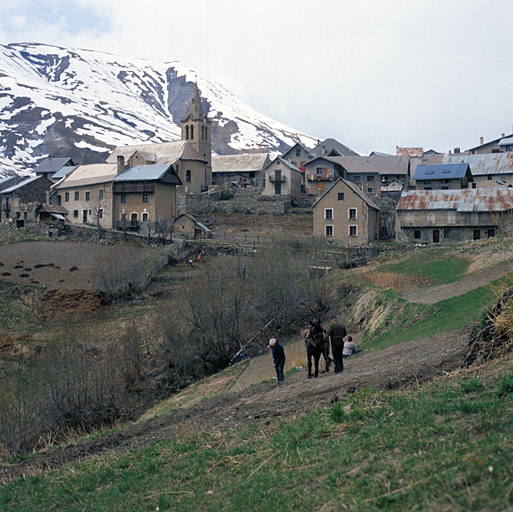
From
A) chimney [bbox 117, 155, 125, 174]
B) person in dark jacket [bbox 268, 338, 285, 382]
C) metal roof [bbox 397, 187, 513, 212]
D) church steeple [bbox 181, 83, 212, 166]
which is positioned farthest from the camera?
church steeple [bbox 181, 83, 212, 166]

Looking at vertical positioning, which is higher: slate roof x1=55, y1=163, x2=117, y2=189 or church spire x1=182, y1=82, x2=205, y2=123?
church spire x1=182, y1=82, x2=205, y2=123

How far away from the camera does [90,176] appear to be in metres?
83.3

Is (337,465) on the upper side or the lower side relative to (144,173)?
lower

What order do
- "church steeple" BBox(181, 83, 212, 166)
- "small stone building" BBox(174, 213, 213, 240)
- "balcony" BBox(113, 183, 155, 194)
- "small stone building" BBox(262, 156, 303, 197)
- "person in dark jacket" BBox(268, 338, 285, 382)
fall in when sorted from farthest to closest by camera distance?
"church steeple" BBox(181, 83, 212, 166) < "small stone building" BBox(262, 156, 303, 197) < "balcony" BBox(113, 183, 155, 194) < "small stone building" BBox(174, 213, 213, 240) < "person in dark jacket" BBox(268, 338, 285, 382)

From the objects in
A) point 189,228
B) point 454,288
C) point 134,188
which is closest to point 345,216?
point 189,228

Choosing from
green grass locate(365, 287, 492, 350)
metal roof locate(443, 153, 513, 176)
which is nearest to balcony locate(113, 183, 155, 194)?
metal roof locate(443, 153, 513, 176)

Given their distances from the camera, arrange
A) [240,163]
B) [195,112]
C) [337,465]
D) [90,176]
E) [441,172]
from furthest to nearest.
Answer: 1. [240,163]
2. [195,112]
3. [90,176]
4. [441,172]
5. [337,465]

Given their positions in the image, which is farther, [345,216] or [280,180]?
[280,180]

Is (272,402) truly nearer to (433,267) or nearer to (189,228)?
(433,267)

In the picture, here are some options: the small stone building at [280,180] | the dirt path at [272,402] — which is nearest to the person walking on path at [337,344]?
the dirt path at [272,402]

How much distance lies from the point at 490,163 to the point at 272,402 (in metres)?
75.7

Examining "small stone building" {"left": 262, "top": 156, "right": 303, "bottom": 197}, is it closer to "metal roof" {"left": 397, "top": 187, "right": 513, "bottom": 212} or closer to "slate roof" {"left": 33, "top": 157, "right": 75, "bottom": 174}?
"metal roof" {"left": 397, "top": 187, "right": 513, "bottom": 212}

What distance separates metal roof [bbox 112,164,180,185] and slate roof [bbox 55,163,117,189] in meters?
1.72

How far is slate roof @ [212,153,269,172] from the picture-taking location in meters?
96.6
